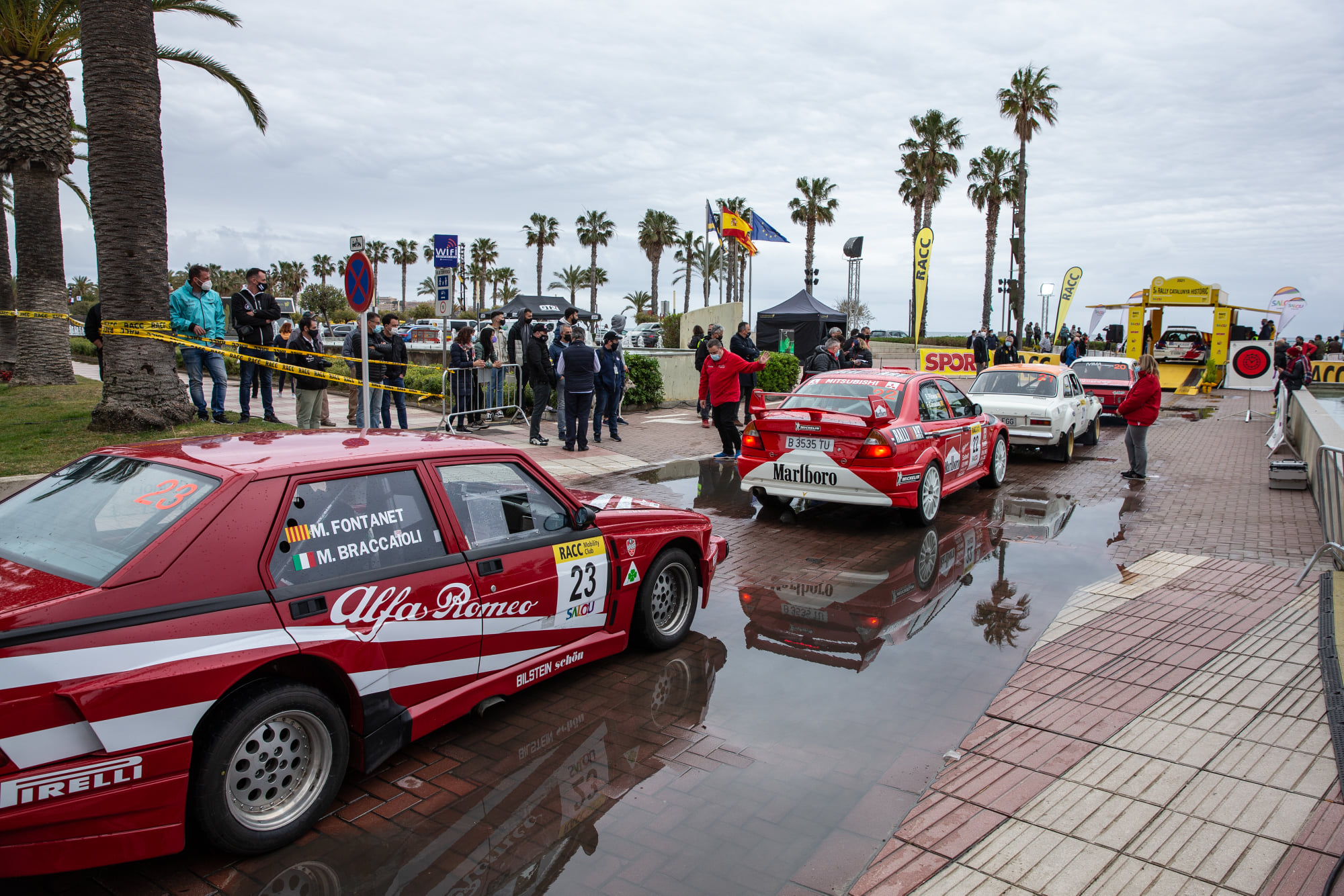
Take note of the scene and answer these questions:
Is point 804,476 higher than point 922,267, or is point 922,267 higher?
point 922,267

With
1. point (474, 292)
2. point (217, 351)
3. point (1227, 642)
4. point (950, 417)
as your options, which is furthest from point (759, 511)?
point (474, 292)

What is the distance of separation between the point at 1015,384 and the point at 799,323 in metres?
15.9

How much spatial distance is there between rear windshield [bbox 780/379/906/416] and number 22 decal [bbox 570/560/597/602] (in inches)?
182

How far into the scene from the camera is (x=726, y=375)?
1237 cm

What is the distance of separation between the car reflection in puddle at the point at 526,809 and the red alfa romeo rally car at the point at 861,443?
3981 millimetres

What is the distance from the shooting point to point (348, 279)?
31.8 ft

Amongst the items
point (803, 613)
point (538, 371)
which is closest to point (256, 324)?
point (538, 371)

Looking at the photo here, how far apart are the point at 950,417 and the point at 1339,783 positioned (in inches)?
246

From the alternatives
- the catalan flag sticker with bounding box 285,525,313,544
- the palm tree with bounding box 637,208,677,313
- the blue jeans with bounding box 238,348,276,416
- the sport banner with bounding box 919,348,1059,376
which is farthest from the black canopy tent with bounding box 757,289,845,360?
the palm tree with bounding box 637,208,677,313

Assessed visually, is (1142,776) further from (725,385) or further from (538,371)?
(538,371)

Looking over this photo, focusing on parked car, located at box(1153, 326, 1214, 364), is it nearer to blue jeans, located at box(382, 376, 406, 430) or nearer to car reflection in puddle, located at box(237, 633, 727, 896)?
blue jeans, located at box(382, 376, 406, 430)

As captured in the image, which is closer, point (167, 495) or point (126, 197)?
point (167, 495)

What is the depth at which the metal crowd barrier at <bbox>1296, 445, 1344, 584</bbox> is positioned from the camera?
22.2 feet

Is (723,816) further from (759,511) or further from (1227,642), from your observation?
(759,511)
